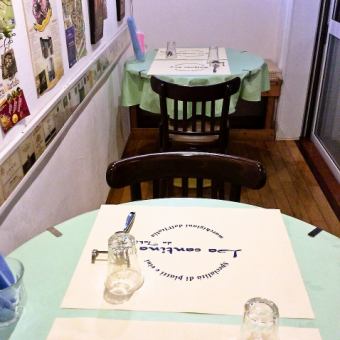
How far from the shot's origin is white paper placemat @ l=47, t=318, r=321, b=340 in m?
0.73

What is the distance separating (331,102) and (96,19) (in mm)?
2000

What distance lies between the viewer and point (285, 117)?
11.9 feet

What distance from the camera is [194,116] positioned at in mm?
2326

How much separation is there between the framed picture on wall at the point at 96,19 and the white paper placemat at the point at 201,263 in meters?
1.39

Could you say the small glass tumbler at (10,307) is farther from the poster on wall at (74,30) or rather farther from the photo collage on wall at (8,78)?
the poster on wall at (74,30)

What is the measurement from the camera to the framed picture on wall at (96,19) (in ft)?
7.13

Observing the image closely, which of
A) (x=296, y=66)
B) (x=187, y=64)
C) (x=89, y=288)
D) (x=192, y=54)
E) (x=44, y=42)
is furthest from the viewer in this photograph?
(x=296, y=66)

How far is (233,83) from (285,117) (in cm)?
160

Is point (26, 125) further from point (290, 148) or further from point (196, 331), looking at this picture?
point (290, 148)

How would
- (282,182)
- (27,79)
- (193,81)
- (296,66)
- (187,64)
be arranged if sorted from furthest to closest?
1. (296,66)
2. (282,182)
3. (187,64)
4. (193,81)
5. (27,79)

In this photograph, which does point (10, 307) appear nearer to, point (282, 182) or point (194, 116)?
point (194, 116)

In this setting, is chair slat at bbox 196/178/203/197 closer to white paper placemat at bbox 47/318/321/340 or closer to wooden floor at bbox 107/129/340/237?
white paper placemat at bbox 47/318/321/340

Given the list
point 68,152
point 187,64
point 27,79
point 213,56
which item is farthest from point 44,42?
point 213,56

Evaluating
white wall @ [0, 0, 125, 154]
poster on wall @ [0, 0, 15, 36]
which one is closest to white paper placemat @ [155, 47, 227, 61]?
white wall @ [0, 0, 125, 154]
